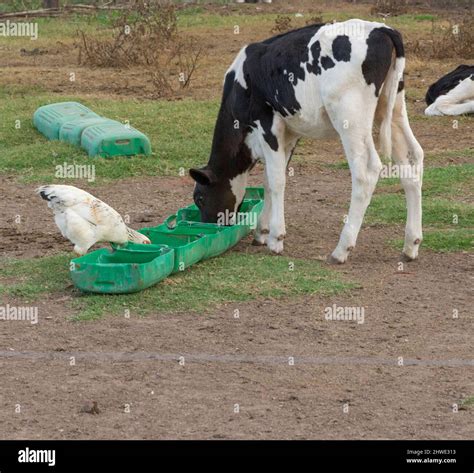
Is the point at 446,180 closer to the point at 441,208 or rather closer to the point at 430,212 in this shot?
the point at 441,208

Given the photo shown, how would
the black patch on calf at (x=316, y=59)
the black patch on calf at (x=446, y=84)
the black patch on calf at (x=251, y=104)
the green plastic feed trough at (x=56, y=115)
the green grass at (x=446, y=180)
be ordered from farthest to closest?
1. the black patch on calf at (x=446, y=84)
2. the green plastic feed trough at (x=56, y=115)
3. the green grass at (x=446, y=180)
4. the black patch on calf at (x=251, y=104)
5. the black patch on calf at (x=316, y=59)

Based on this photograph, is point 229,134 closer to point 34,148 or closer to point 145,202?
point 145,202

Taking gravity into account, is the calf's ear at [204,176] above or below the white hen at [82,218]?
above

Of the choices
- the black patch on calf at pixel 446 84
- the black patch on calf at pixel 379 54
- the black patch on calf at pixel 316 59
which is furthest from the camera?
the black patch on calf at pixel 446 84

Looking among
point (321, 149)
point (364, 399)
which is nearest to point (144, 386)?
point (364, 399)

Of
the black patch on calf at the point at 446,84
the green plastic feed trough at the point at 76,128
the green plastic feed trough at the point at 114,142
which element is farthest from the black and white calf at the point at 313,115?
the black patch on calf at the point at 446,84

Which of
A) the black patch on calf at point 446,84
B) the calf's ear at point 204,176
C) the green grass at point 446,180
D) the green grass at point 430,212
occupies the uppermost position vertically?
the black patch on calf at point 446,84

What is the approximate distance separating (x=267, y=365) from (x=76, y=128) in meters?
6.62

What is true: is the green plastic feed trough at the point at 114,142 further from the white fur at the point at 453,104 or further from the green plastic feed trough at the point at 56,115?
the white fur at the point at 453,104

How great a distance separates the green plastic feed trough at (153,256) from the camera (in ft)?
26.9

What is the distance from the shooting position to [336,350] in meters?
7.43

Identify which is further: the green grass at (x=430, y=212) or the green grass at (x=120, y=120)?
the green grass at (x=120, y=120)

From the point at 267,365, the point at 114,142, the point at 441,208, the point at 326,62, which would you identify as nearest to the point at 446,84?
the point at 114,142

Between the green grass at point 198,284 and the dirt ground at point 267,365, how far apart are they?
124 mm
